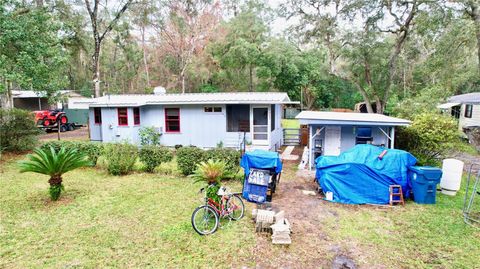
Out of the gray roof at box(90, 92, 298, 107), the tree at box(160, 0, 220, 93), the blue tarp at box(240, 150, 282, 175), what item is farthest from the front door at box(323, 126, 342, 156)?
the tree at box(160, 0, 220, 93)

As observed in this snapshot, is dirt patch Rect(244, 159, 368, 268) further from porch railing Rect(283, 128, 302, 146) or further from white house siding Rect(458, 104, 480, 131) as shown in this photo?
white house siding Rect(458, 104, 480, 131)

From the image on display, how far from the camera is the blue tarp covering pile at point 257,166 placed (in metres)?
7.29

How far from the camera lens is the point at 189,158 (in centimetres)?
925

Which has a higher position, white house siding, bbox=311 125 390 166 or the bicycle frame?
white house siding, bbox=311 125 390 166

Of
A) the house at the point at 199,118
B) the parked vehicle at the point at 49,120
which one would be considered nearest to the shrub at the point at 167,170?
the house at the point at 199,118

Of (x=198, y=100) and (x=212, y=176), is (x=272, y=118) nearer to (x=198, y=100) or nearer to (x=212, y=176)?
(x=198, y=100)

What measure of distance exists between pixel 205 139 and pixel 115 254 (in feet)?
30.4

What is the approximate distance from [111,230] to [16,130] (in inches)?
370

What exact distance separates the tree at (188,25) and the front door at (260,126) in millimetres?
13828

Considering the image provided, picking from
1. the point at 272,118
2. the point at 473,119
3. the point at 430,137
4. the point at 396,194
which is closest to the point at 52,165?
the point at 396,194

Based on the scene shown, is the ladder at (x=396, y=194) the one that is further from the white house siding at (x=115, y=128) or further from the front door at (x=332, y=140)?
the white house siding at (x=115, y=128)

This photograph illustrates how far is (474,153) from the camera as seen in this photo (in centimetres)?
1359

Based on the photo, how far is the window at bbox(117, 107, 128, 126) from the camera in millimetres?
14294

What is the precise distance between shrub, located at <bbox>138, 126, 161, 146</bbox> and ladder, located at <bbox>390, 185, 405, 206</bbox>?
10.7 meters
